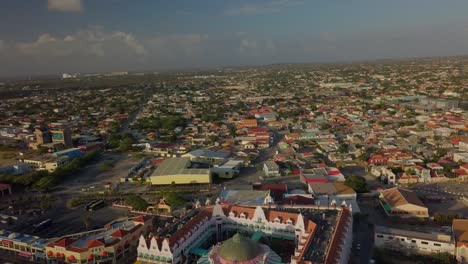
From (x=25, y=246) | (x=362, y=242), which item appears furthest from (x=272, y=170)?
(x=25, y=246)

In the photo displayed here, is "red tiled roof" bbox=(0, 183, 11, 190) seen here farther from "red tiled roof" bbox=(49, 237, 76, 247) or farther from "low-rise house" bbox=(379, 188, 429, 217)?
"low-rise house" bbox=(379, 188, 429, 217)

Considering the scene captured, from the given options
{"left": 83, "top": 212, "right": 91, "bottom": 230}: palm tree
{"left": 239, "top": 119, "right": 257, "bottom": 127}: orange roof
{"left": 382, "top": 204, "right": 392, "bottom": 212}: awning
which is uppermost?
{"left": 239, "top": 119, "right": 257, "bottom": 127}: orange roof

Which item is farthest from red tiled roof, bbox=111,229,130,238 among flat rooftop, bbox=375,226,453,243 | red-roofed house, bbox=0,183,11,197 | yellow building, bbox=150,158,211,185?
red-roofed house, bbox=0,183,11,197

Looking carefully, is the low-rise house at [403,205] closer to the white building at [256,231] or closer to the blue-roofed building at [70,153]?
the white building at [256,231]

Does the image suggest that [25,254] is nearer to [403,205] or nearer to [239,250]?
[239,250]

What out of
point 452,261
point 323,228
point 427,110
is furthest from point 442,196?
point 427,110

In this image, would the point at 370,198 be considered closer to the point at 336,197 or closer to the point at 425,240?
the point at 336,197
